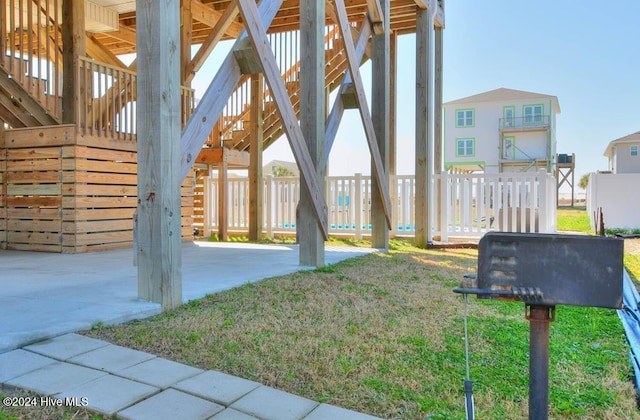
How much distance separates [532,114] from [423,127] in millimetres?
19032

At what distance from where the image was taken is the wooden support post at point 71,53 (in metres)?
5.71

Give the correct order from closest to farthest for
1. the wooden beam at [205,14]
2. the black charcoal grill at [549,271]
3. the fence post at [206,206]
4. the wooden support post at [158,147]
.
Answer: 1. the black charcoal grill at [549,271]
2. the wooden support post at [158,147]
3. the wooden beam at [205,14]
4. the fence post at [206,206]

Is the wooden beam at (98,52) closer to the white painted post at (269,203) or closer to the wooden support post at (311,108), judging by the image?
the white painted post at (269,203)

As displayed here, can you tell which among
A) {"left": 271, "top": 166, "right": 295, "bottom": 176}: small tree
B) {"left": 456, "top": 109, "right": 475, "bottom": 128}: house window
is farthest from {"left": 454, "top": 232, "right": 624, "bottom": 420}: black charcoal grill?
{"left": 271, "top": 166, "right": 295, "bottom": 176}: small tree

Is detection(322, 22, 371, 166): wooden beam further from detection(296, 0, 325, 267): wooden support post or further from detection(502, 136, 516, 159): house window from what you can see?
detection(502, 136, 516, 159): house window

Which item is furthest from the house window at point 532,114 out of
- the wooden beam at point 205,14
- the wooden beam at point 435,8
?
the wooden beam at point 205,14

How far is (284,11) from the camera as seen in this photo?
792cm

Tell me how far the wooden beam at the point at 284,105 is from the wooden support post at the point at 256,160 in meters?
3.22

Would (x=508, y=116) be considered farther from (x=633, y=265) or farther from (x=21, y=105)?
(x=21, y=105)

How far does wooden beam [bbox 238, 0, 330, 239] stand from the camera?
3600 mm

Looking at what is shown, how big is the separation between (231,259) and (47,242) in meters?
2.46

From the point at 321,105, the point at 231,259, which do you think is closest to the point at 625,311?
the point at 321,105

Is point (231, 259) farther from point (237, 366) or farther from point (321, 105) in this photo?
point (237, 366)

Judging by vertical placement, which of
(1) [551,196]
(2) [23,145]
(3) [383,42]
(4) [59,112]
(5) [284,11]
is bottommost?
(1) [551,196]
